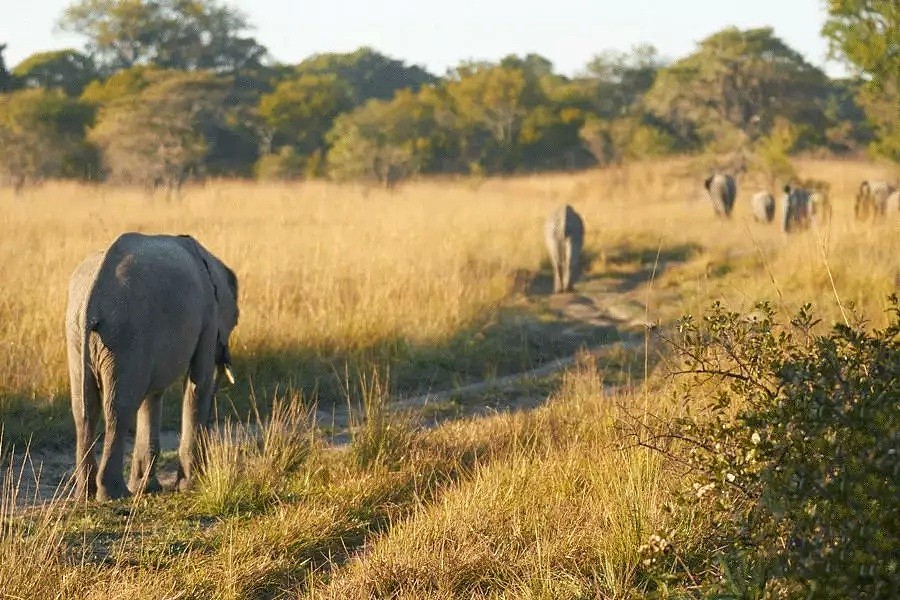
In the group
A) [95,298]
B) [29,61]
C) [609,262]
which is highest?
[29,61]

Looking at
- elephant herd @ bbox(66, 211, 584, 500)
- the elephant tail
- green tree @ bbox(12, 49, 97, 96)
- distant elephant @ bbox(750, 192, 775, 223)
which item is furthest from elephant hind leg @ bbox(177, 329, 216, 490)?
green tree @ bbox(12, 49, 97, 96)

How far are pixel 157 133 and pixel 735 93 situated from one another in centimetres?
1917

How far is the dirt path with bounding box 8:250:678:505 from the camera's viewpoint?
18.3ft

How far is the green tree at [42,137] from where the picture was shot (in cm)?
2391

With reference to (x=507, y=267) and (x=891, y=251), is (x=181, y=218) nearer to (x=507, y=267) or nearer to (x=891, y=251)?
(x=507, y=267)

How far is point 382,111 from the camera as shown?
3447cm

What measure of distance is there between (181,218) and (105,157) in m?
11.8

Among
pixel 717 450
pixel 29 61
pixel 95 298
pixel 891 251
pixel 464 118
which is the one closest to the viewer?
pixel 717 450

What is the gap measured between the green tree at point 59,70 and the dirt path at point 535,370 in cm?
3227

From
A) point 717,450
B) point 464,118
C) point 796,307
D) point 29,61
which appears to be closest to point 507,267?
point 796,307

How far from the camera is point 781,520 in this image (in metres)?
3.10

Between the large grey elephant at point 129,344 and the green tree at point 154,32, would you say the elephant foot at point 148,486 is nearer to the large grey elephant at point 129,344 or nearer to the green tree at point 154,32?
the large grey elephant at point 129,344

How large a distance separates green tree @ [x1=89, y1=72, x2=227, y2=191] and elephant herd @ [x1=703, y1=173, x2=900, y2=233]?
10312 mm

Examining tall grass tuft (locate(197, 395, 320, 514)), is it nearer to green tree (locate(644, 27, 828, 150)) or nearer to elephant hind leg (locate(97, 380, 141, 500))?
elephant hind leg (locate(97, 380, 141, 500))
